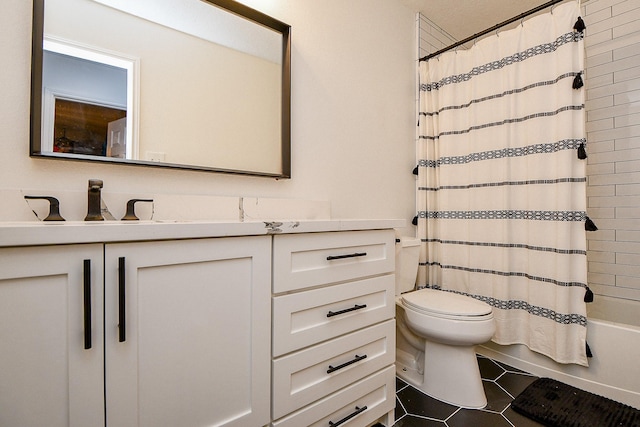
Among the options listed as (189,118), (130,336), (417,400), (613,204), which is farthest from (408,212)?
(130,336)

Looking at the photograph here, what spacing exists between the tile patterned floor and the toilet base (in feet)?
0.11

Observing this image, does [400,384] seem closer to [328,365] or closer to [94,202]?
[328,365]

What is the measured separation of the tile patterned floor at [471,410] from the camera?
1373 millimetres

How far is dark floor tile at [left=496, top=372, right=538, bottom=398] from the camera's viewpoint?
1.62 m

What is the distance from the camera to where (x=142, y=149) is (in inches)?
46.0

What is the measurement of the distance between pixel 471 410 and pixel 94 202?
1845 mm

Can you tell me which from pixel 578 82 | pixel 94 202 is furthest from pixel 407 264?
pixel 94 202

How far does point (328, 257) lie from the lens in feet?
3.60

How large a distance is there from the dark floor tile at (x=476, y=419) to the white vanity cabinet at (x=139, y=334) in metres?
0.95

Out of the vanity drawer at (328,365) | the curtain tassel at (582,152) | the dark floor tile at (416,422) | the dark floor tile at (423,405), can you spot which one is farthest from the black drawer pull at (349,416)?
the curtain tassel at (582,152)

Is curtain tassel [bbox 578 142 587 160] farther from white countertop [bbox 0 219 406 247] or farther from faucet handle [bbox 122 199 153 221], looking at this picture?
faucet handle [bbox 122 199 153 221]

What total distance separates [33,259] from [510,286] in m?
2.16

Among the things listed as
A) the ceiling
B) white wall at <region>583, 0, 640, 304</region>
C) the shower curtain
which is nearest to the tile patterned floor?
the shower curtain

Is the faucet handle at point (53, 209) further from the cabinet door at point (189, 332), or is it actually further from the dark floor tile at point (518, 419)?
the dark floor tile at point (518, 419)
